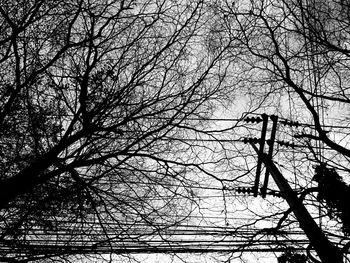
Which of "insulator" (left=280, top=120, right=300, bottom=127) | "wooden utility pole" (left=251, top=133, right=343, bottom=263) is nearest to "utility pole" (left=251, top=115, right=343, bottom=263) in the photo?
"wooden utility pole" (left=251, top=133, right=343, bottom=263)

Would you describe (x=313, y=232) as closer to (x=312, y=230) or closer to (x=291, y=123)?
(x=312, y=230)

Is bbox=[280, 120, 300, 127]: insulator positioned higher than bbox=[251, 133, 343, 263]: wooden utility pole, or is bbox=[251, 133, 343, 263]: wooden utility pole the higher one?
bbox=[280, 120, 300, 127]: insulator

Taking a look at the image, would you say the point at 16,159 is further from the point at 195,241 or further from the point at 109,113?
the point at 195,241

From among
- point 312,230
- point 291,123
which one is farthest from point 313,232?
point 291,123

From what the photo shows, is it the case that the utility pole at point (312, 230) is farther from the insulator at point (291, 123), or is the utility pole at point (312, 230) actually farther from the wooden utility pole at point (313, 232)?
the insulator at point (291, 123)

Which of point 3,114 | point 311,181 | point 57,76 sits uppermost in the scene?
point 57,76

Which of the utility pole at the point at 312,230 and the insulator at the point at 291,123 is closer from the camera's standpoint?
the utility pole at the point at 312,230

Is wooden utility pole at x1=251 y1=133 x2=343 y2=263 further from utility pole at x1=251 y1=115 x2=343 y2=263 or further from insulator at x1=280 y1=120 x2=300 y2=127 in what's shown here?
insulator at x1=280 y1=120 x2=300 y2=127

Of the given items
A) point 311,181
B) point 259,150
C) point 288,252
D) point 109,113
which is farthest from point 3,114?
point 311,181

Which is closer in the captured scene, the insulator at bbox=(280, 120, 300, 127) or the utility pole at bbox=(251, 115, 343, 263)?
the utility pole at bbox=(251, 115, 343, 263)

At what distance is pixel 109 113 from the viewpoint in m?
5.86

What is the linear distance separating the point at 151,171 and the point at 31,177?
236 centimetres

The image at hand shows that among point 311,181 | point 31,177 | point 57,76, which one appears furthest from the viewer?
point 311,181

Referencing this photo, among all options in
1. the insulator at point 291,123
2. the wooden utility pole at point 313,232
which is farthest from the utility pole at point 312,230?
the insulator at point 291,123
